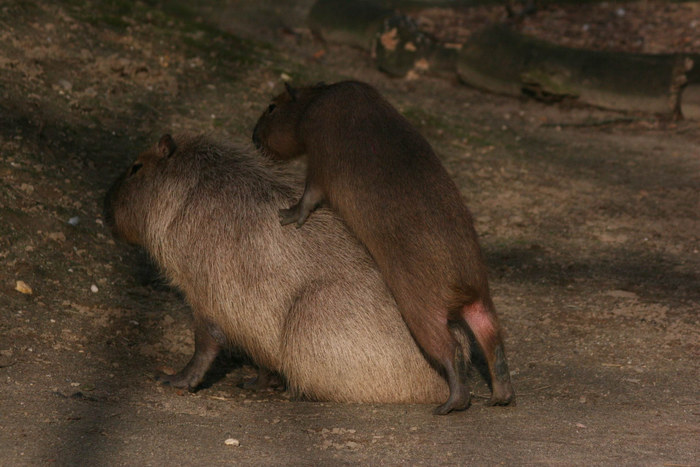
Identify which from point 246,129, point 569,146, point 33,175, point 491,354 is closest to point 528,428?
point 491,354

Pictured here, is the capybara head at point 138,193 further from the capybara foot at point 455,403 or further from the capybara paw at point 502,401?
the capybara paw at point 502,401

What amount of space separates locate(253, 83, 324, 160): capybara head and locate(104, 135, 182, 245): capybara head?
1.61 feet

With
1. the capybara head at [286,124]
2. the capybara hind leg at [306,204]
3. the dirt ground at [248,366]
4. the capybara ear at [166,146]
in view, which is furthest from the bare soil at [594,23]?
the capybara hind leg at [306,204]

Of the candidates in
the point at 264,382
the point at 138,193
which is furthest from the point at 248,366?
the point at 138,193

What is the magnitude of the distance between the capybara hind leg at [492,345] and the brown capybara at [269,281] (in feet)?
0.99

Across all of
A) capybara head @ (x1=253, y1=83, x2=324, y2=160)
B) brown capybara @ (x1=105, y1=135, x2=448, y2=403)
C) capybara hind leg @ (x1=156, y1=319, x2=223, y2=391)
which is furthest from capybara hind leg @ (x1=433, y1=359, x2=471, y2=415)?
capybara head @ (x1=253, y1=83, x2=324, y2=160)

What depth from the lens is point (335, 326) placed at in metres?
3.73

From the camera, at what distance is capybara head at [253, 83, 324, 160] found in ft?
13.8

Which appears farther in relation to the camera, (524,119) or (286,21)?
(286,21)

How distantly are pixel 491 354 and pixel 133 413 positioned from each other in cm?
151

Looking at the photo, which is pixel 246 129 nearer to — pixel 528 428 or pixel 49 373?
pixel 49 373

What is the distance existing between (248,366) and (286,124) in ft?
4.40

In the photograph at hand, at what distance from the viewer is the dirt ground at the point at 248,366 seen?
3.19m

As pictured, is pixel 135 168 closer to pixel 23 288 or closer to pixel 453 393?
pixel 23 288
